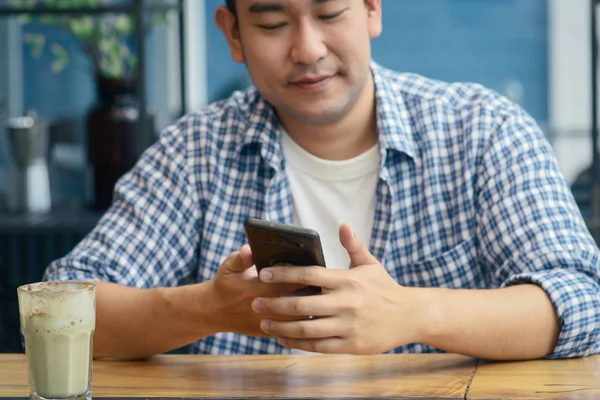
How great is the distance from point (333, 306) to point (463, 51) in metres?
4.89

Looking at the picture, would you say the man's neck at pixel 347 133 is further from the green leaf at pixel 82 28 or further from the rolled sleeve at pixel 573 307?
the green leaf at pixel 82 28

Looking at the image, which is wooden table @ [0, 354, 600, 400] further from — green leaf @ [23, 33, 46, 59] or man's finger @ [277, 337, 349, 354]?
green leaf @ [23, 33, 46, 59]

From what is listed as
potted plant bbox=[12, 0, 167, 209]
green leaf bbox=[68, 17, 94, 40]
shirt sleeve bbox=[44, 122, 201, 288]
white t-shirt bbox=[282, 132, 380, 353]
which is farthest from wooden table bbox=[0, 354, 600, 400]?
green leaf bbox=[68, 17, 94, 40]

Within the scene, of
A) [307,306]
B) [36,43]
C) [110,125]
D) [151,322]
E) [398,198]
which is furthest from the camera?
[36,43]

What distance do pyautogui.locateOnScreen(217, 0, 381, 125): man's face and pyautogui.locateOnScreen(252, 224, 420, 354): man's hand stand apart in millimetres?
420

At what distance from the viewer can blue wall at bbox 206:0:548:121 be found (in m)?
5.79

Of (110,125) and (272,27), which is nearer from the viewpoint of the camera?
(272,27)

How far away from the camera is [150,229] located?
65.5 inches

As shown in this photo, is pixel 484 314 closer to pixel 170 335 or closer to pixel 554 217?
pixel 554 217

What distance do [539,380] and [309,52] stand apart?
64 centimetres

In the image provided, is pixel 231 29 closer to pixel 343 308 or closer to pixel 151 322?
pixel 151 322

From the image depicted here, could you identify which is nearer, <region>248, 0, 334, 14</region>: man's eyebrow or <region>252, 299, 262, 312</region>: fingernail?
<region>252, 299, 262, 312</region>: fingernail

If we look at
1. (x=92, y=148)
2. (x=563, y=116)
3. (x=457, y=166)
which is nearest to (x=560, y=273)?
(x=457, y=166)

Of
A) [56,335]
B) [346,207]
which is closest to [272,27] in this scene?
[346,207]
